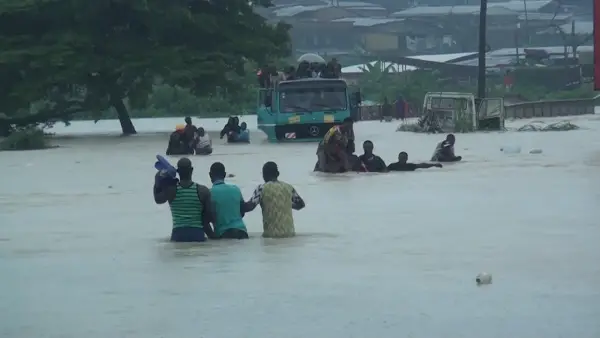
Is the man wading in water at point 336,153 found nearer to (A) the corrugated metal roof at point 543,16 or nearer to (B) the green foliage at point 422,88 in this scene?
(B) the green foliage at point 422,88

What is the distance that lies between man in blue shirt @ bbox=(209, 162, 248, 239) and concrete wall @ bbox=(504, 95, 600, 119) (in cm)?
4836

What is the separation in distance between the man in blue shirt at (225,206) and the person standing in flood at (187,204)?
0.10 m

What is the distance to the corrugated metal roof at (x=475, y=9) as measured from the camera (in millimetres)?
118250

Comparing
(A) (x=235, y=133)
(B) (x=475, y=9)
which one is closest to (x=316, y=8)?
(B) (x=475, y=9)

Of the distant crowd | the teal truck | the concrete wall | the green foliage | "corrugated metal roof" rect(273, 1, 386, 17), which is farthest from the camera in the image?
"corrugated metal roof" rect(273, 1, 386, 17)

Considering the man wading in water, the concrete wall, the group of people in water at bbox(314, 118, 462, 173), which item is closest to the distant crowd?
the group of people in water at bbox(314, 118, 462, 173)

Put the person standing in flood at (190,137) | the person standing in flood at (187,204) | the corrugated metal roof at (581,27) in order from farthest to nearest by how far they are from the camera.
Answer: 1. the corrugated metal roof at (581,27)
2. the person standing in flood at (190,137)
3. the person standing in flood at (187,204)

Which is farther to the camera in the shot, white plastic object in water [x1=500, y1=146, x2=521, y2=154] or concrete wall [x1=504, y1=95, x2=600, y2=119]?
concrete wall [x1=504, y1=95, x2=600, y2=119]

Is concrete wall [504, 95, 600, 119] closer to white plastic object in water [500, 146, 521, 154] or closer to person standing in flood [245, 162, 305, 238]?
white plastic object in water [500, 146, 521, 154]

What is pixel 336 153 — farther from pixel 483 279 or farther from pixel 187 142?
pixel 483 279

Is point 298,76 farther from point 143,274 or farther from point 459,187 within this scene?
point 143,274

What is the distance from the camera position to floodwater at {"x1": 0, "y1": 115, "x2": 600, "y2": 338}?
1186cm

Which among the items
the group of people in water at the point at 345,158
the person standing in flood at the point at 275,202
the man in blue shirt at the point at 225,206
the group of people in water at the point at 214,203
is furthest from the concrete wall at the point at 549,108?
the man in blue shirt at the point at 225,206

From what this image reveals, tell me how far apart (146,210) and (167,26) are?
98.5ft
